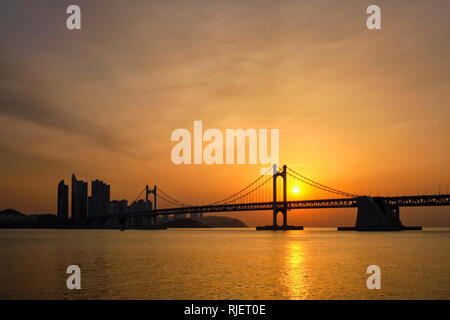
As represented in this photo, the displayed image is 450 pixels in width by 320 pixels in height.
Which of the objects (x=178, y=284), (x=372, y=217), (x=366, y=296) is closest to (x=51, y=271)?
(x=178, y=284)

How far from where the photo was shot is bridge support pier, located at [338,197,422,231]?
114 meters

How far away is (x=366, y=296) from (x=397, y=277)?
292 inches

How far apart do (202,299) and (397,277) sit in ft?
42.9

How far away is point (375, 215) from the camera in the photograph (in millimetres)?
114375

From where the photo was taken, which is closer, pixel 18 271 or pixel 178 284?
pixel 178 284

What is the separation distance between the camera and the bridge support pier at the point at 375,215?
114 meters

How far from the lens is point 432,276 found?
26766 millimetres
